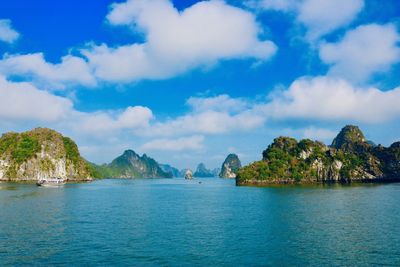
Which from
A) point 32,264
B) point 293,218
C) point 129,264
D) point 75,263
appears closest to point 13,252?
point 32,264

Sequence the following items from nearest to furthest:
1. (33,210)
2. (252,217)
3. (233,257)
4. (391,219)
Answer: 1. (233,257)
2. (391,219)
3. (252,217)
4. (33,210)

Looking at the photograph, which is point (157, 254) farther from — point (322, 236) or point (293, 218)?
point (293, 218)

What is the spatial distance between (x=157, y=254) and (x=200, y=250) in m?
6.63

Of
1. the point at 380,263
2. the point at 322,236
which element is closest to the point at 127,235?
the point at 322,236

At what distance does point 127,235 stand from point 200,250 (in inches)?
682

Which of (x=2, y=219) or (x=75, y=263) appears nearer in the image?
(x=75, y=263)

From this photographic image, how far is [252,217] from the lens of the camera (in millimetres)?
89750

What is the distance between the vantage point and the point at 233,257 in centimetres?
5134

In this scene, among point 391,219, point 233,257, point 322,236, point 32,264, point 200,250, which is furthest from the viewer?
point 391,219

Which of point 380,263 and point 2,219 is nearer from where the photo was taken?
point 380,263

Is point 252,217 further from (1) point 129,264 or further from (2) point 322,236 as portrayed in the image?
(1) point 129,264

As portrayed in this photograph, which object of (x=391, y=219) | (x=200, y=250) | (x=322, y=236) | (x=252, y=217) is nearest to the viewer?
(x=200, y=250)

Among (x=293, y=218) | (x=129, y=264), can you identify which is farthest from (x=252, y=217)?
(x=129, y=264)

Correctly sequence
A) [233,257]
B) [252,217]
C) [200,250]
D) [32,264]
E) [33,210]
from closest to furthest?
[32,264], [233,257], [200,250], [252,217], [33,210]
